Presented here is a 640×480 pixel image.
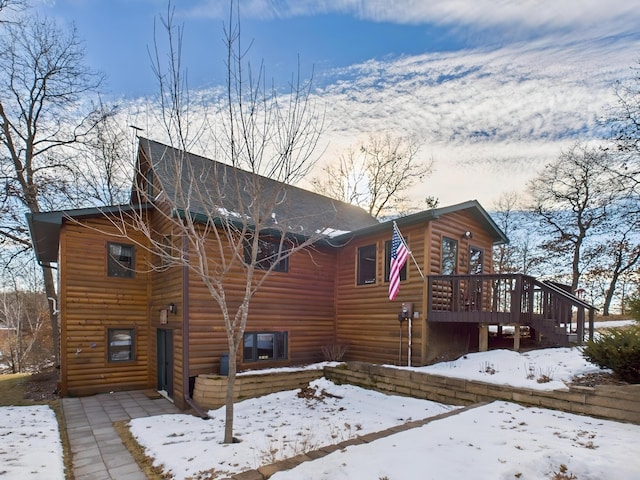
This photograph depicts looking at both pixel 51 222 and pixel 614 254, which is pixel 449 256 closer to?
pixel 51 222

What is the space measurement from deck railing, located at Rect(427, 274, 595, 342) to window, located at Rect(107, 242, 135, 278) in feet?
28.0

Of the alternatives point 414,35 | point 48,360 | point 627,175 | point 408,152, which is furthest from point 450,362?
point 48,360

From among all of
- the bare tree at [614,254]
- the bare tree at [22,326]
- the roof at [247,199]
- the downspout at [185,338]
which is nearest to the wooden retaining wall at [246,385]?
the downspout at [185,338]

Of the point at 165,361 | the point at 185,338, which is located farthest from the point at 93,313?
the point at 185,338

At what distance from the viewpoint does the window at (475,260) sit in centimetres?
1107

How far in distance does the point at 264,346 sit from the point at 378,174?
17.0 meters


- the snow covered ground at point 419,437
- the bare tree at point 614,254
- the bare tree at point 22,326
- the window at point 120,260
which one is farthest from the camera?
the bare tree at point 22,326

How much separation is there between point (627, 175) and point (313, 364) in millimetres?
17148

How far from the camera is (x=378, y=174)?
24.3 metres

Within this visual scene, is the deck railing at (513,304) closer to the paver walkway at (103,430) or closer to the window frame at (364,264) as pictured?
the window frame at (364,264)

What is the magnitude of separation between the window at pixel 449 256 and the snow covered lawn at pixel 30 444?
9.03 meters

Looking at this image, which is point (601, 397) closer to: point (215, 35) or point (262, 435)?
point (262, 435)

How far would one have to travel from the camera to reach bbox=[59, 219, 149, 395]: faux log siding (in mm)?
9539

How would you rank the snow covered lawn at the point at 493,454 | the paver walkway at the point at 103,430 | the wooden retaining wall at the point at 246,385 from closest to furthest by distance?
the snow covered lawn at the point at 493,454 < the paver walkway at the point at 103,430 < the wooden retaining wall at the point at 246,385
